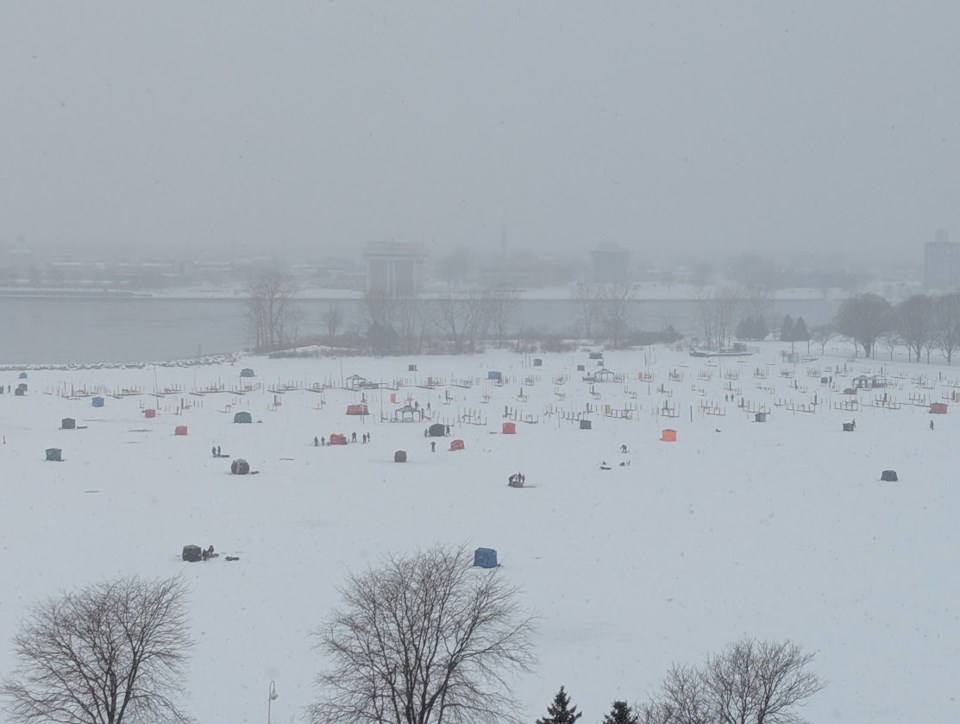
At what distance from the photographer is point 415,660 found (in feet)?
22.1

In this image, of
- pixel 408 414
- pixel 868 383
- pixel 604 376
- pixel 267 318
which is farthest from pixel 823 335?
pixel 408 414

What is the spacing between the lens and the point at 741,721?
6.41 meters

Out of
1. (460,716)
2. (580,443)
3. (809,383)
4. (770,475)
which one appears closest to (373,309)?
(809,383)

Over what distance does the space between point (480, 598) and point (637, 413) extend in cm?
1485

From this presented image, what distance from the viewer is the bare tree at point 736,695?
632 cm

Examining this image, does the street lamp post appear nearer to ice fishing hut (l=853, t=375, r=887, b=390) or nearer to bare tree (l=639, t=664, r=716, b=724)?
bare tree (l=639, t=664, r=716, b=724)

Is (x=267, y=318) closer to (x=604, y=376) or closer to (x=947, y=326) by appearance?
(x=604, y=376)

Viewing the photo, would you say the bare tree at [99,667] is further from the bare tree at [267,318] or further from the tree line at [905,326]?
the tree line at [905,326]

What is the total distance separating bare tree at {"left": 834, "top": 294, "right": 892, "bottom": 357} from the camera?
35.0 metres

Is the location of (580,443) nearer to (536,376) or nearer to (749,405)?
(749,405)

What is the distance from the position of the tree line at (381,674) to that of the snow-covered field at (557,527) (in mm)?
424

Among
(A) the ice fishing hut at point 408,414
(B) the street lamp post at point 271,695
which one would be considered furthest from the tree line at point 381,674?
(A) the ice fishing hut at point 408,414

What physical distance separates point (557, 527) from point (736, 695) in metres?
5.77

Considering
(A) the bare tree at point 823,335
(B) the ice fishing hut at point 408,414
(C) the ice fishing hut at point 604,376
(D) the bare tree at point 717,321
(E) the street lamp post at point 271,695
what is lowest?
(E) the street lamp post at point 271,695
